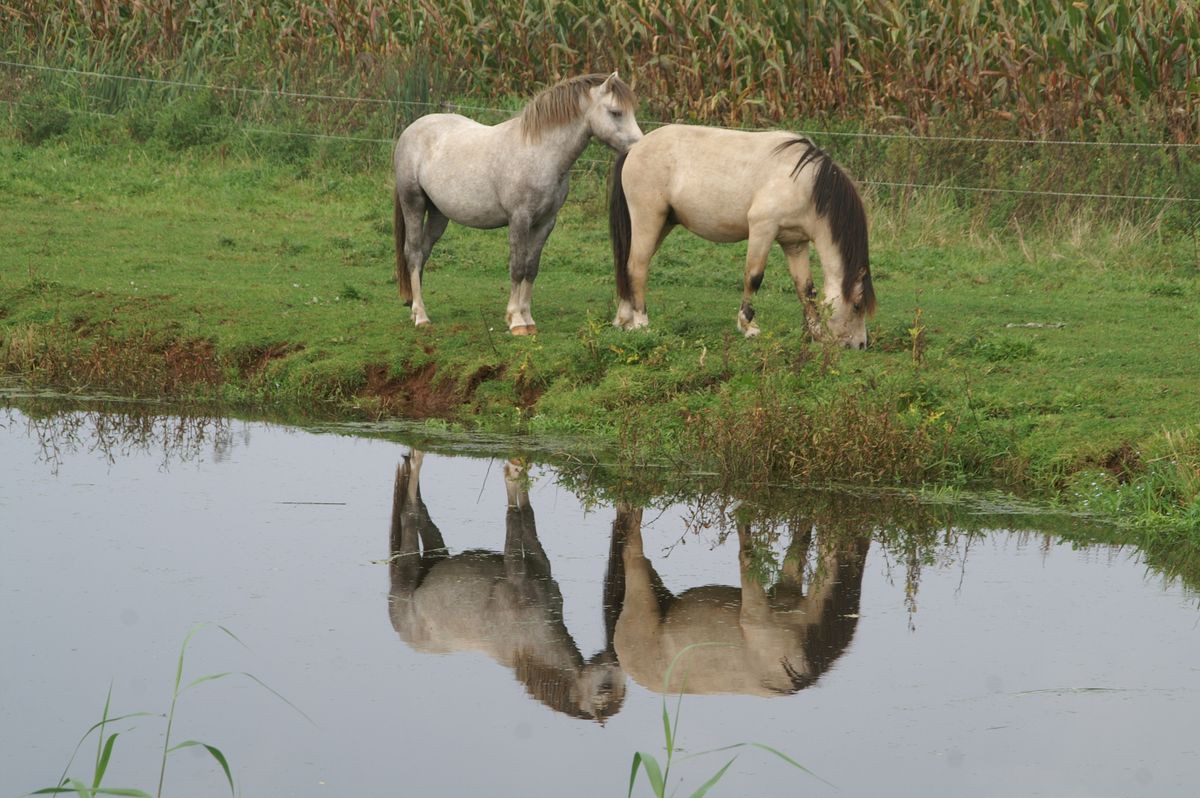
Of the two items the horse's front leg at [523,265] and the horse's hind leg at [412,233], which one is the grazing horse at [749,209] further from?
the horse's hind leg at [412,233]

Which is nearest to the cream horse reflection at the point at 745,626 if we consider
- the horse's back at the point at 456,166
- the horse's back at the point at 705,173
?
the horse's back at the point at 705,173

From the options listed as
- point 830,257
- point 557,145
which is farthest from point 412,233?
point 830,257

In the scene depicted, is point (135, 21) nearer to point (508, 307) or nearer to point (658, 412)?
point (508, 307)

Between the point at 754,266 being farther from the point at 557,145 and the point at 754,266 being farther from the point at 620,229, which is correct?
the point at 557,145

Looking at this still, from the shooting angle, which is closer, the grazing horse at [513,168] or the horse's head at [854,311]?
the horse's head at [854,311]

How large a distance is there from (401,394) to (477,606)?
13.6 ft

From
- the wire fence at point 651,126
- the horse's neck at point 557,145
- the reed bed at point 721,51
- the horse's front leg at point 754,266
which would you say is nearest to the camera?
the horse's front leg at point 754,266

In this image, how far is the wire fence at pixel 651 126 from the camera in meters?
15.1

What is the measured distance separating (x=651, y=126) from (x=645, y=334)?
599cm

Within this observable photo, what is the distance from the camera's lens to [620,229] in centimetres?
1185

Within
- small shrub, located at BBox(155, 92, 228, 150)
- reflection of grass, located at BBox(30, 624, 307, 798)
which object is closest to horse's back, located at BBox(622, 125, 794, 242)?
reflection of grass, located at BBox(30, 624, 307, 798)

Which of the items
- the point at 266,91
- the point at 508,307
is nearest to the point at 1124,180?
the point at 508,307

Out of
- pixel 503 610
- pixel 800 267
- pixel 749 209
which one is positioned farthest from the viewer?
pixel 800 267

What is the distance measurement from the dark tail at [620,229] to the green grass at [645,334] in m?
0.35
